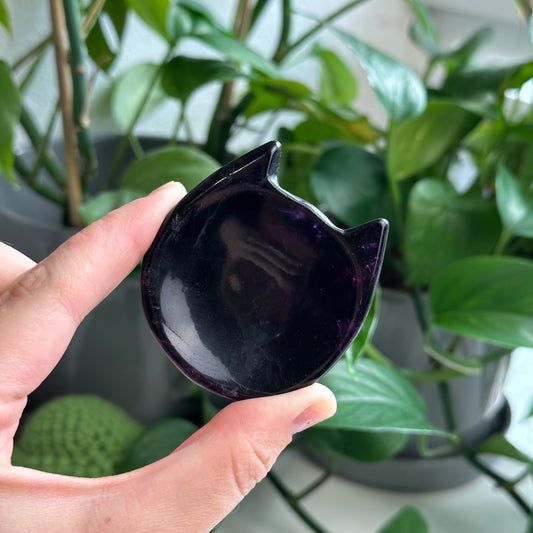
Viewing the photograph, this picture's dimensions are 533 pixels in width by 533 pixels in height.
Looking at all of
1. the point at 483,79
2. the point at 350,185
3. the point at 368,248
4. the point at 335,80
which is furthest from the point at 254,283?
the point at 335,80

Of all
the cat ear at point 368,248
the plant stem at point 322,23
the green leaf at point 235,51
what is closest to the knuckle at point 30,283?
the cat ear at point 368,248

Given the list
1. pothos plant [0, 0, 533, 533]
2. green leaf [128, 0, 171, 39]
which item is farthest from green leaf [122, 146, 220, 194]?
green leaf [128, 0, 171, 39]

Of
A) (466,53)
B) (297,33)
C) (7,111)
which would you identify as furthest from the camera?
(297,33)

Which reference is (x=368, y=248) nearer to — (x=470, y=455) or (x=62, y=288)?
(x=62, y=288)

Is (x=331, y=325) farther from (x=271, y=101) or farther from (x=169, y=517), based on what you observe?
(x=271, y=101)

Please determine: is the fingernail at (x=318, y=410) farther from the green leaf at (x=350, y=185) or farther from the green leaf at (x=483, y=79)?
the green leaf at (x=483, y=79)

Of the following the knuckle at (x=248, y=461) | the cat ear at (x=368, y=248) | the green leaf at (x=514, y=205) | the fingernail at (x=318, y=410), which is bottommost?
the green leaf at (x=514, y=205)
